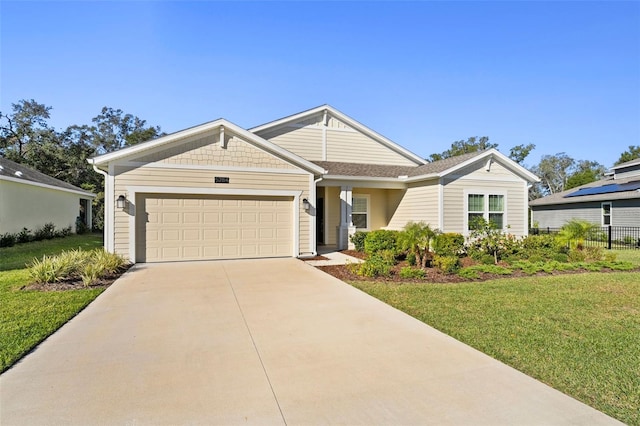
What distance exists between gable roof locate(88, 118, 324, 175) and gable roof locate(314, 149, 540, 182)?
Answer: 6.85 feet

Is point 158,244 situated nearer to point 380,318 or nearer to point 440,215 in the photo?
point 380,318

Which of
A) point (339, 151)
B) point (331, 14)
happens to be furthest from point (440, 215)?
point (331, 14)

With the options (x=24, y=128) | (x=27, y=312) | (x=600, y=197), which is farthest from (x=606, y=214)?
(x=24, y=128)

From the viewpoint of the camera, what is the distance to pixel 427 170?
44.6ft

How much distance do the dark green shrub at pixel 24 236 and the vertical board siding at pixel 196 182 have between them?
931 centimetres

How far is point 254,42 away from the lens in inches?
456

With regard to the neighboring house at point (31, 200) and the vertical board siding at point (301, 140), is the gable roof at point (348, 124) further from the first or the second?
the neighboring house at point (31, 200)

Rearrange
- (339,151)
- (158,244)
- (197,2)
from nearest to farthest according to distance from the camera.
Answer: (197,2)
(158,244)
(339,151)

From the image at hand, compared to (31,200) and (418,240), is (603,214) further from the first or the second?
(31,200)

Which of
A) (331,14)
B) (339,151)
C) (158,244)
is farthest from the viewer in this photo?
(339,151)

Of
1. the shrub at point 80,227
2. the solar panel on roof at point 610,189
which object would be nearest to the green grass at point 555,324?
the solar panel on roof at point 610,189

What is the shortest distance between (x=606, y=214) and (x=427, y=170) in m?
14.3

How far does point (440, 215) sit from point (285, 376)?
420 inches

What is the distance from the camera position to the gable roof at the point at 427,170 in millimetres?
12625
